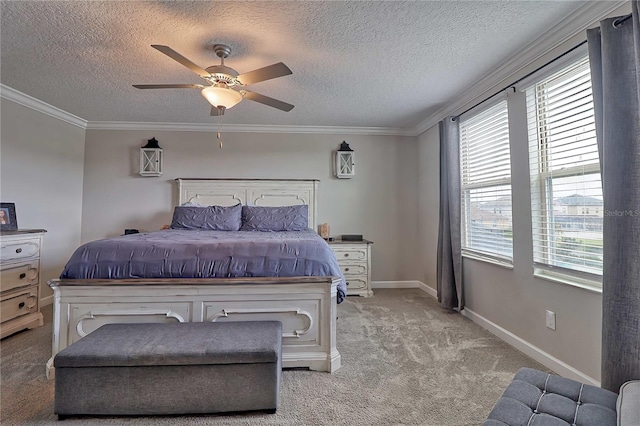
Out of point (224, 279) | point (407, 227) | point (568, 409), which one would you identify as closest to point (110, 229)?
point (224, 279)

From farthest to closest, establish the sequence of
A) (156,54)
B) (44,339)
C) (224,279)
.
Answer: (44,339) → (156,54) → (224,279)

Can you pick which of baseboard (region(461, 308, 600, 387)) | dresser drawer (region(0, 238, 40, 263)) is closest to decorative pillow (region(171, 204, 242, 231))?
dresser drawer (region(0, 238, 40, 263))

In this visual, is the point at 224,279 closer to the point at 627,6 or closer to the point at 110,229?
the point at 627,6

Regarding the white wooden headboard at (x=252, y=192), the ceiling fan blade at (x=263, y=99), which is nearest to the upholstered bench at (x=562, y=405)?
the ceiling fan blade at (x=263, y=99)

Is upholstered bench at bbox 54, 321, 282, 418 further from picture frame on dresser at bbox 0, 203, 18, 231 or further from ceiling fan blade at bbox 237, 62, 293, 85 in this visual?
picture frame on dresser at bbox 0, 203, 18, 231

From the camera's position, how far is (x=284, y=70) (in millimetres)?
1950

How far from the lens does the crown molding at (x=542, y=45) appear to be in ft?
5.77

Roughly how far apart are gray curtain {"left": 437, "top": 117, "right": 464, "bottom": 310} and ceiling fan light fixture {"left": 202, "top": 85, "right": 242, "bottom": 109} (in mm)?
2390

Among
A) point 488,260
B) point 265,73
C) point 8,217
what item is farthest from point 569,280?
point 8,217

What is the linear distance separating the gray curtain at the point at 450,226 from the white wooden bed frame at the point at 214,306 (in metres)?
1.77

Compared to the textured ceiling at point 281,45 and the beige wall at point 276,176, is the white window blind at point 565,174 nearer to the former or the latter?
the textured ceiling at point 281,45

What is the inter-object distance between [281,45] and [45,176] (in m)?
3.36

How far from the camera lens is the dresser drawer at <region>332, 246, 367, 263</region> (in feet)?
12.8

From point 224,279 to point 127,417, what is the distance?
86 centimetres
